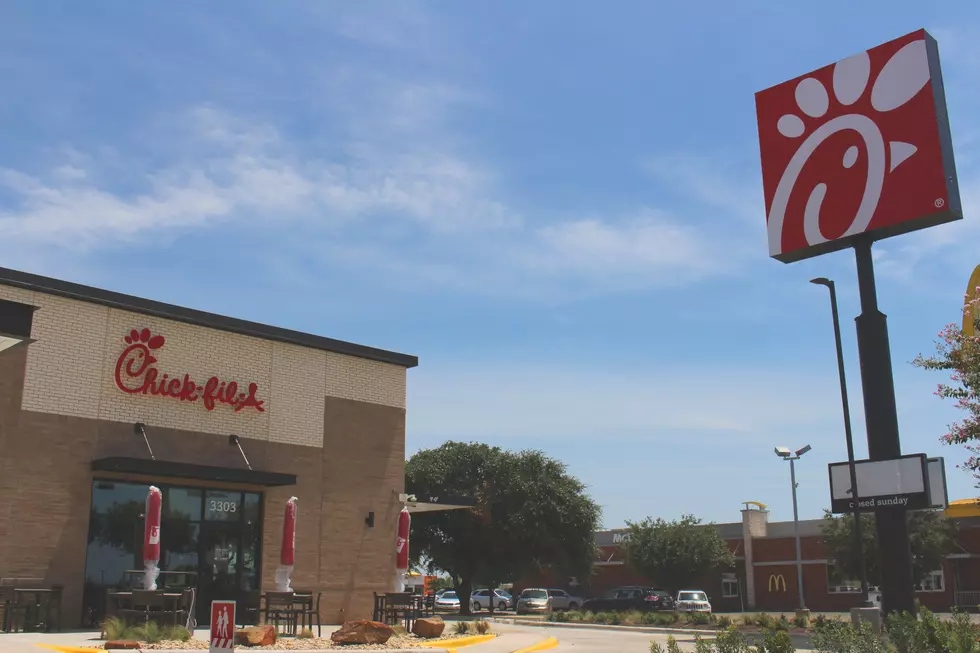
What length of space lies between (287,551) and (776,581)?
4404 cm

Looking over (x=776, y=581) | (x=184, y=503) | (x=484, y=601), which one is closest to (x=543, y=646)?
(x=184, y=503)

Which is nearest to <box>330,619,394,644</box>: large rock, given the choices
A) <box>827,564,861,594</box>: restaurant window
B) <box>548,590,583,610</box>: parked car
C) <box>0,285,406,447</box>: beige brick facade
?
<box>0,285,406,447</box>: beige brick facade

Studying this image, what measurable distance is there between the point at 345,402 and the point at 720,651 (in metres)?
16.2

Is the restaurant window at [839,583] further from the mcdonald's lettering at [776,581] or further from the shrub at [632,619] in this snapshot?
the shrub at [632,619]

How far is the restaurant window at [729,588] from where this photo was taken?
6069 cm

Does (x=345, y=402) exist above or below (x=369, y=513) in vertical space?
above

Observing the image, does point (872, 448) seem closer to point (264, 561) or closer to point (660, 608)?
point (264, 561)

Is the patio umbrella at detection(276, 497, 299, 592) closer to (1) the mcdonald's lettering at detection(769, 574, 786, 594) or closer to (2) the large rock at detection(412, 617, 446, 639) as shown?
(2) the large rock at detection(412, 617, 446, 639)

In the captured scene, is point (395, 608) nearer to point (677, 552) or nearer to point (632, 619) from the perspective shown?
point (632, 619)

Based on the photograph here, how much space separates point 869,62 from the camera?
21.3m

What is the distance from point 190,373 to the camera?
23.0 meters

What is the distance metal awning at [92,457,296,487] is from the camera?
20.5 m

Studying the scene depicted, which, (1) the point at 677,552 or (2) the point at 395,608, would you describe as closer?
(2) the point at 395,608

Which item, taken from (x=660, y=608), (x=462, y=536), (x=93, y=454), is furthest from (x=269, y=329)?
(x=660, y=608)
